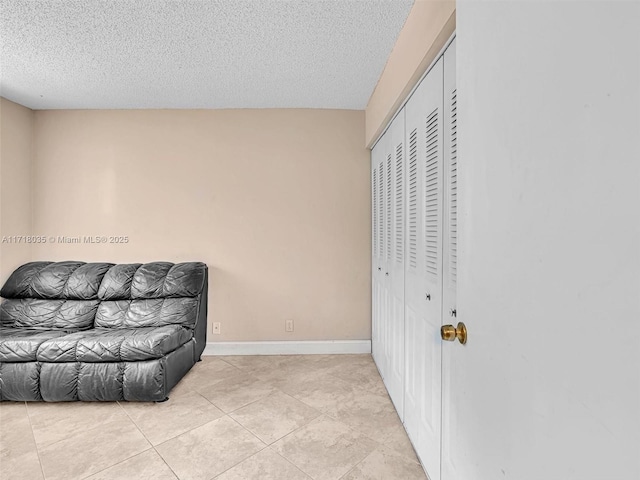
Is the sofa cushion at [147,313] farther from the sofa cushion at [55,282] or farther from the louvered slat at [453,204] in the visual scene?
the louvered slat at [453,204]

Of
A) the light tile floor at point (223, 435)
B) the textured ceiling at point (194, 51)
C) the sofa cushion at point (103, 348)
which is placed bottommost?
the light tile floor at point (223, 435)

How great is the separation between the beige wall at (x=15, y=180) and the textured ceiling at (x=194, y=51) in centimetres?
19

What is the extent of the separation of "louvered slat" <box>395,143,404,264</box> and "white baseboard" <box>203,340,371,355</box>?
4.57ft

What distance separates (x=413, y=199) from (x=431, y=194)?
0.27 meters

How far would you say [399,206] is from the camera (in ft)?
6.94

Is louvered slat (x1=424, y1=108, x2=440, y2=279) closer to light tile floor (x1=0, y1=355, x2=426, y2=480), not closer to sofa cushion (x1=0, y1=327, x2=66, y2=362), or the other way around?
light tile floor (x1=0, y1=355, x2=426, y2=480)

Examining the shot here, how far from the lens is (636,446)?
352mm

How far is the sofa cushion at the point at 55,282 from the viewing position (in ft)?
9.31

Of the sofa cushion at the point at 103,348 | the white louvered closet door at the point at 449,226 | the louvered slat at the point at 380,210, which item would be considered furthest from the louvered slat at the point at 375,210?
the sofa cushion at the point at 103,348

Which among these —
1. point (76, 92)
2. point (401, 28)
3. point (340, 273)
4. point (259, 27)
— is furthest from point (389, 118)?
point (76, 92)

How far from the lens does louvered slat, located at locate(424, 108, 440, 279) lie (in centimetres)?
148

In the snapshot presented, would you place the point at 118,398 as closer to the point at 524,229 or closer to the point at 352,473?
the point at 352,473

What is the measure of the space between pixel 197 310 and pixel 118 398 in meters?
0.84

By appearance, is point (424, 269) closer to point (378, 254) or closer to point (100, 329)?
point (378, 254)
